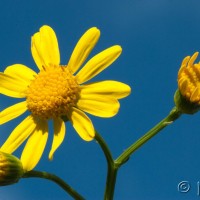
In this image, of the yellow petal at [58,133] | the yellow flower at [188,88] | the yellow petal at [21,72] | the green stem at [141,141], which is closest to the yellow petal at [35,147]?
the yellow petal at [58,133]

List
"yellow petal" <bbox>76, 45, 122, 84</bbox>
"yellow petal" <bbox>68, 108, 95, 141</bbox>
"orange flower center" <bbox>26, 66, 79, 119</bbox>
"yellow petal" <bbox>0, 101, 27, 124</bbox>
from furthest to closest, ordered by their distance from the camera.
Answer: "yellow petal" <bbox>0, 101, 27, 124</bbox> < "orange flower center" <bbox>26, 66, 79, 119</bbox> < "yellow petal" <bbox>76, 45, 122, 84</bbox> < "yellow petal" <bbox>68, 108, 95, 141</bbox>

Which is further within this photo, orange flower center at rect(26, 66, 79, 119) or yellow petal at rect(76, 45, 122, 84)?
orange flower center at rect(26, 66, 79, 119)

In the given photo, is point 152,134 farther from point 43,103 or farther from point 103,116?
point 43,103

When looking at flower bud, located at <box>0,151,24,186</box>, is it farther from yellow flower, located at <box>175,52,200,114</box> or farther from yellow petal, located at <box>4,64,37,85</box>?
yellow flower, located at <box>175,52,200,114</box>

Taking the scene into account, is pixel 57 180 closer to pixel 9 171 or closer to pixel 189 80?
pixel 9 171

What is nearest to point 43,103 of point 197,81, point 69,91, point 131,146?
point 69,91

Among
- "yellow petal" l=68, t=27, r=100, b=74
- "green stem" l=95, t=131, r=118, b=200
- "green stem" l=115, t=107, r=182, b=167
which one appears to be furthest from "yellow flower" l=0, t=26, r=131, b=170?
"green stem" l=115, t=107, r=182, b=167

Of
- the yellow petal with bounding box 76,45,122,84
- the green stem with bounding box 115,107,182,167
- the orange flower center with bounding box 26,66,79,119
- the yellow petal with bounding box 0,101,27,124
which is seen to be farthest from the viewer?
the yellow petal with bounding box 0,101,27,124

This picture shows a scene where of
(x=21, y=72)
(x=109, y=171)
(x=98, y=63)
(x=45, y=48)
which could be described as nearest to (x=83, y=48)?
(x=98, y=63)

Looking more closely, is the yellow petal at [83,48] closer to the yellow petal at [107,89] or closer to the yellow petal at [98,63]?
the yellow petal at [98,63]
